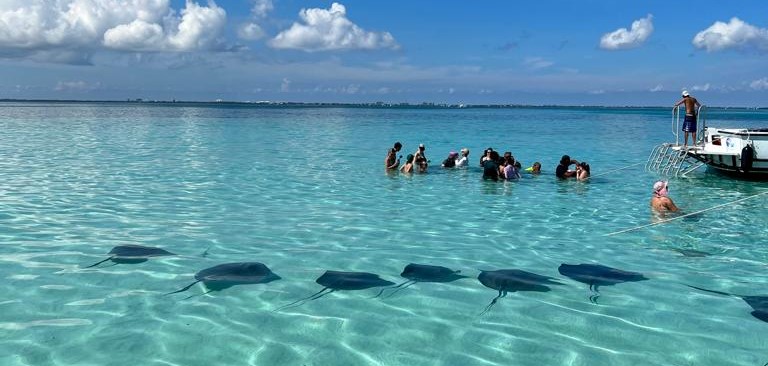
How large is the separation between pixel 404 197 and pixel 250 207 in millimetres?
3963

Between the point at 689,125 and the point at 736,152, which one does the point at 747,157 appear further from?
the point at 689,125

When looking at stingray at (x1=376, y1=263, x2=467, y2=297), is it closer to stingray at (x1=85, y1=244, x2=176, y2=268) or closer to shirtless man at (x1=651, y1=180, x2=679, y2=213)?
stingray at (x1=85, y1=244, x2=176, y2=268)

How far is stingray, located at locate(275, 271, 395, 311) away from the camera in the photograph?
756 centimetres

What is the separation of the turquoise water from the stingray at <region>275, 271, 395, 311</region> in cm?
19

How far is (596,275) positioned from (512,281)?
127 cm

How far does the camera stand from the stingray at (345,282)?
298 inches

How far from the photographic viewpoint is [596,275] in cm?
815

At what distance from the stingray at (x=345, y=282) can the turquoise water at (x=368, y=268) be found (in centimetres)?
19

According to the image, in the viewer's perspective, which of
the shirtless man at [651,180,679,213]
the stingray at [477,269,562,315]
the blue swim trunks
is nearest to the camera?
the stingray at [477,269,562,315]

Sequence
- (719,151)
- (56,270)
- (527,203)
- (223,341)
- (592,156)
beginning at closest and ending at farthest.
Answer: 1. (223,341)
2. (56,270)
3. (527,203)
4. (719,151)
5. (592,156)

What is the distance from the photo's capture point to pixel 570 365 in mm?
5633

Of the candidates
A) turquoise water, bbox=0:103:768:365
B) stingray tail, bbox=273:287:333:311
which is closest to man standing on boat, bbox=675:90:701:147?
turquoise water, bbox=0:103:768:365

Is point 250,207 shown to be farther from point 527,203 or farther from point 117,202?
point 527,203

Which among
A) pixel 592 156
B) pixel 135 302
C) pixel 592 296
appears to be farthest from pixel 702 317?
pixel 592 156
